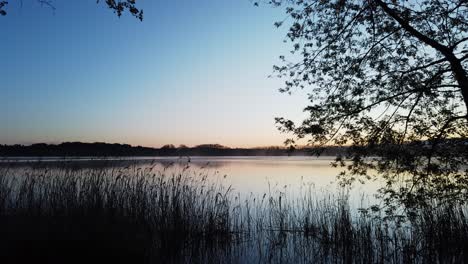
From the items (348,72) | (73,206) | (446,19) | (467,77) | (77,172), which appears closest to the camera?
(467,77)

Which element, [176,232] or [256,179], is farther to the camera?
[256,179]

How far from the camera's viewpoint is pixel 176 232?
7.77 m

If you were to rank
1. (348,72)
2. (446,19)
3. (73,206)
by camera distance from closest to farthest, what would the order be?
(446,19), (348,72), (73,206)

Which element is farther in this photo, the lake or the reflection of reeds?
the lake

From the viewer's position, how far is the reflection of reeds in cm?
625

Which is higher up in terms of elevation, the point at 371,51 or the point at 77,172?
the point at 371,51

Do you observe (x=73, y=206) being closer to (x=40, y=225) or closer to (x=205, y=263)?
(x=40, y=225)

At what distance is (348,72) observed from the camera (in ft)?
22.0

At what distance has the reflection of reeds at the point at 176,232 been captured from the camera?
246 inches

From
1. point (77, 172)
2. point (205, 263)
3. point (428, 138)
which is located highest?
point (428, 138)

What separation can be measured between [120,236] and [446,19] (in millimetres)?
6446

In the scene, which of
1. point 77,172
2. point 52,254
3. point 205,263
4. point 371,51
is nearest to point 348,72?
point 371,51

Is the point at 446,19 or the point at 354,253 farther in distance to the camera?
the point at 354,253

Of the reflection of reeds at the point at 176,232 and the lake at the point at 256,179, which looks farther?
the lake at the point at 256,179
